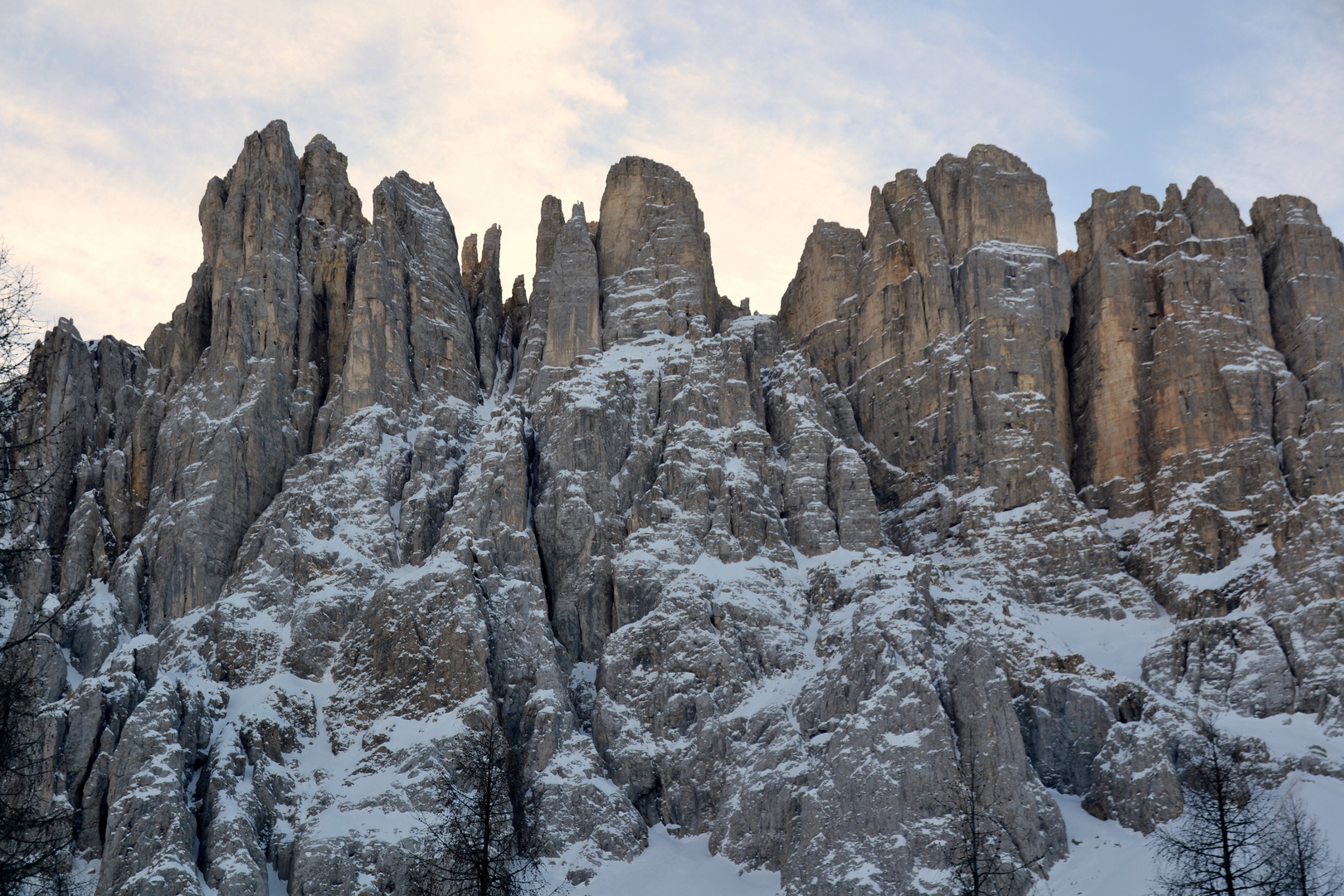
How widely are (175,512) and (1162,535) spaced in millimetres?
86069

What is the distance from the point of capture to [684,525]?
11206 centimetres

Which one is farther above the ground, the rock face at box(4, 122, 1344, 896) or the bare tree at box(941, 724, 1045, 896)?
the rock face at box(4, 122, 1344, 896)

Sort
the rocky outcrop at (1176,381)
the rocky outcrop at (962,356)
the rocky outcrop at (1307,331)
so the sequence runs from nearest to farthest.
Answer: the rocky outcrop at (1307,331) → the rocky outcrop at (1176,381) → the rocky outcrop at (962,356)

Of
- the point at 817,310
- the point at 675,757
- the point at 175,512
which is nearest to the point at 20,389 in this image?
the point at 675,757

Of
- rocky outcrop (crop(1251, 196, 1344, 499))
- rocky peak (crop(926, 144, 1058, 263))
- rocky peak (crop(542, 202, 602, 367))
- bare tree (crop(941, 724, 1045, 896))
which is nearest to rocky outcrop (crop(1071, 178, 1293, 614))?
rocky outcrop (crop(1251, 196, 1344, 499))

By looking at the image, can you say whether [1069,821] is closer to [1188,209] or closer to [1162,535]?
[1162,535]

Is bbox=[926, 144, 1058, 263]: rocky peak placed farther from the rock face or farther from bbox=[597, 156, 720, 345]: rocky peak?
bbox=[597, 156, 720, 345]: rocky peak

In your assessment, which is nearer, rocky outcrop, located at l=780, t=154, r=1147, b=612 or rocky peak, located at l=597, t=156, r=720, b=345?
rocky outcrop, located at l=780, t=154, r=1147, b=612

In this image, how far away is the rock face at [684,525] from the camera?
301ft

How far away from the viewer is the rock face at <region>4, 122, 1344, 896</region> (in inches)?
3615

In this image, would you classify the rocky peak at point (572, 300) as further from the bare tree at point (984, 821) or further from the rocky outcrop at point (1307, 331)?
the rocky outcrop at point (1307, 331)

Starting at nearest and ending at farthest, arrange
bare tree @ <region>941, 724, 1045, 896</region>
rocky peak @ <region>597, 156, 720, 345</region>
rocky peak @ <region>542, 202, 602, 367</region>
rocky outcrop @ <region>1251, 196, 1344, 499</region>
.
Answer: bare tree @ <region>941, 724, 1045, 896</region> < rocky outcrop @ <region>1251, 196, 1344, 499</region> < rocky peak @ <region>542, 202, 602, 367</region> < rocky peak @ <region>597, 156, 720, 345</region>

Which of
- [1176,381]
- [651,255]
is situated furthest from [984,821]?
[651,255]

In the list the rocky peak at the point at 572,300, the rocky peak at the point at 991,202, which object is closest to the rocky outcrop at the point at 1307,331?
the rocky peak at the point at 991,202
